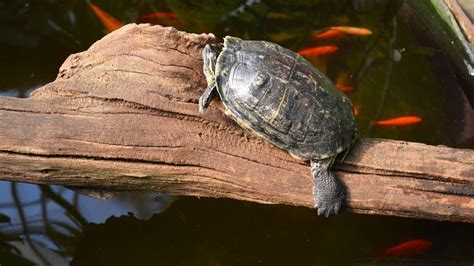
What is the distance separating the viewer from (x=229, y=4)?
4.88 metres

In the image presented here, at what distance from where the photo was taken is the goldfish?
4.49 metres

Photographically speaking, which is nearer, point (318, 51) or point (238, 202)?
point (238, 202)

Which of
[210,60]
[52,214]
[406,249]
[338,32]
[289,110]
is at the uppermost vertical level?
[52,214]

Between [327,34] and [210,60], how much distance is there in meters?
2.23

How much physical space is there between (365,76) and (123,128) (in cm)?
242

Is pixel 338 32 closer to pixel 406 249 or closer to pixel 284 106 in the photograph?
pixel 406 249

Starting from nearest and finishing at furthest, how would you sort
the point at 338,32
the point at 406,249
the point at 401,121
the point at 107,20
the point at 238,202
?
the point at 406,249 → the point at 238,202 → the point at 401,121 → the point at 107,20 → the point at 338,32

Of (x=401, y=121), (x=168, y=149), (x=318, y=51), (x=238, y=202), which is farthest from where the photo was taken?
(x=318, y=51)

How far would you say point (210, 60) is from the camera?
2529 mm

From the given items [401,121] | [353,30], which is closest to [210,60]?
[401,121]

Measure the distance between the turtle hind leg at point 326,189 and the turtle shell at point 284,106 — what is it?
5 cm

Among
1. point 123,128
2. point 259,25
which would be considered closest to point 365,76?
point 259,25

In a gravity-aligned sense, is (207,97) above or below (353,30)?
above

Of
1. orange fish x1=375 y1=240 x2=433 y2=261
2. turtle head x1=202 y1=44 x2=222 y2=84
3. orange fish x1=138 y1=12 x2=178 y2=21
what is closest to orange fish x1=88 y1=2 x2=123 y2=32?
orange fish x1=138 y1=12 x2=178 y2=21
